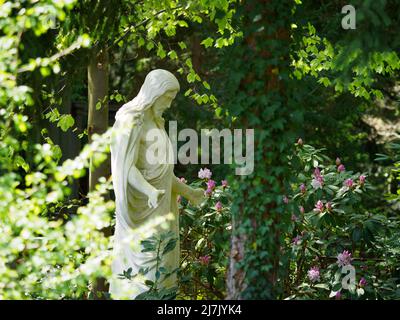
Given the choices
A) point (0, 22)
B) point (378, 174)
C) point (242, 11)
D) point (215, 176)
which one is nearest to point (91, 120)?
point (242, 11)

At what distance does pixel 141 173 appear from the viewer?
701cm

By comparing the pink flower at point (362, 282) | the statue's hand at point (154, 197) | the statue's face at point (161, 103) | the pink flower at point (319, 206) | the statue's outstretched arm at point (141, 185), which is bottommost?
the pink flower at point (362, 282)

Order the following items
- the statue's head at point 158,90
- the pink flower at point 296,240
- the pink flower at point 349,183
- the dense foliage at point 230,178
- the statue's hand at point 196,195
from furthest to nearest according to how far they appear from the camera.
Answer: the pink flower at point 349,183, the pink flower at point 296,240, the statue's hand at point 196,195, the statue's head at point 158,90, the dense foliage at point 230,178

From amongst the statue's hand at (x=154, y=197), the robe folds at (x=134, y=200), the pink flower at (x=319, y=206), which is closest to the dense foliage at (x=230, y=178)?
the pink flower at (x=319, y=206)

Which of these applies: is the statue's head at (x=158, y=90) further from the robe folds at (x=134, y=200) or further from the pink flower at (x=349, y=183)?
the pink flower at (x=349, y=183)

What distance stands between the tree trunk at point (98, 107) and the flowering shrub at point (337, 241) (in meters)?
1.79

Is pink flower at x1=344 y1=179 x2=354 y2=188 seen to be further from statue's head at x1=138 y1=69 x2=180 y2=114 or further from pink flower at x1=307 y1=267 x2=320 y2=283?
statue's head at x1=138 y1=69 x2=180 y2=114

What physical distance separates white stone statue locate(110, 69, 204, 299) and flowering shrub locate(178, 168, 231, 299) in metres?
0.91

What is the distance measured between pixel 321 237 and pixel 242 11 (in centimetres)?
285

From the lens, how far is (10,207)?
4.90 metres

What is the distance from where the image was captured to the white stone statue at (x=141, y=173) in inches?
271

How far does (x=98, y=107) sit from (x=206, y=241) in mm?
1588

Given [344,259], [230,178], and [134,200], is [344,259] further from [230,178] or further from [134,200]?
[230,178]

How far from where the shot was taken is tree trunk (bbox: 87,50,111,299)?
8711mm
